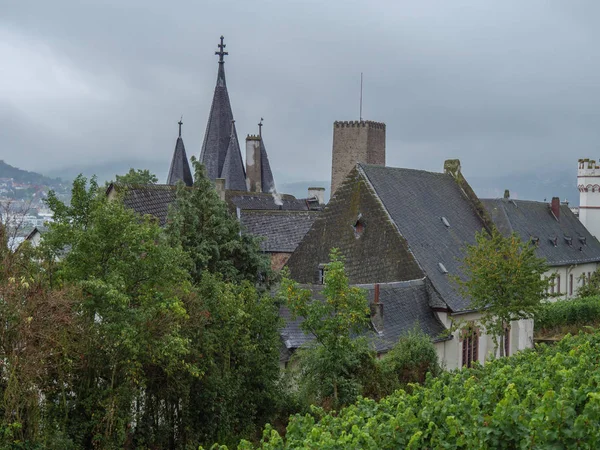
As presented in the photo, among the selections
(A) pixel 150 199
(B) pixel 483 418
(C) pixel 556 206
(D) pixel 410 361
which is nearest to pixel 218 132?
(C) pixel 556 206

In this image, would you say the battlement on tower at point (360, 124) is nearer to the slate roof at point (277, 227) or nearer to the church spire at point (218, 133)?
the church spire at point (218, 133)

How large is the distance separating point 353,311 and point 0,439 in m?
9.17

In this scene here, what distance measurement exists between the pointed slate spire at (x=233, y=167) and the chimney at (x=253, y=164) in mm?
4488

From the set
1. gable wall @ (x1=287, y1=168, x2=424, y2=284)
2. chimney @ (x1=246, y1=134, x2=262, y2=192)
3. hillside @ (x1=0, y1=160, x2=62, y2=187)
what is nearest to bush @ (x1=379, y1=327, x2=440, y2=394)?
gable wall @ (x1=287, y1=168, x2=424, y2=284)

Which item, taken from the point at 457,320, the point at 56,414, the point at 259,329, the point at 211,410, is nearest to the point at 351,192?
the point at 457,320

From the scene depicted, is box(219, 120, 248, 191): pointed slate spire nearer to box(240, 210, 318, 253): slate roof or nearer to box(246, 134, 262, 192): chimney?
box(246, 134, 262, 192): chimney

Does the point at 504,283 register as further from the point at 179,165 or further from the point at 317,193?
the point at 317,193

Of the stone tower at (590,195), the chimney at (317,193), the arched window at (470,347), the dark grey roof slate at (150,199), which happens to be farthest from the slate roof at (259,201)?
the arched window at (470,347)

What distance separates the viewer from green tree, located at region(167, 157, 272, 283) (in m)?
27.0

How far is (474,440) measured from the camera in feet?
33.3

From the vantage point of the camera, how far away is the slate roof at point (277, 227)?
4234cm

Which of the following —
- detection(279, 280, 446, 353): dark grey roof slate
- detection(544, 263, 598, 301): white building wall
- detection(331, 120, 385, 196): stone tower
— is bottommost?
detection(279, 280, 446, 353): dark grey roof slate

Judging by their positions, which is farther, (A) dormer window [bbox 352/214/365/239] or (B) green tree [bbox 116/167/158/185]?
(B) green tree [bbox 116/167/158/185]

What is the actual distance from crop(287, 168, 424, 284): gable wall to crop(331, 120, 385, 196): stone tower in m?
35.8
